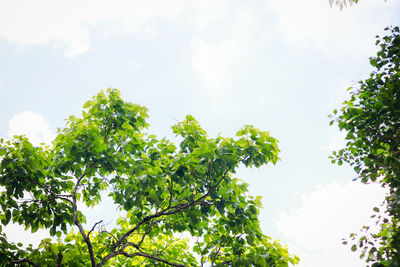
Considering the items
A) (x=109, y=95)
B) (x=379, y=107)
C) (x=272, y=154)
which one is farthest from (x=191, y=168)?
(x=379, y=107)

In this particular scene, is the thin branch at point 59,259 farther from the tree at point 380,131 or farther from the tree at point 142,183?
the tree at point 380,131

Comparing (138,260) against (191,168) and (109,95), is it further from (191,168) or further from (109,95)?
(109,95)

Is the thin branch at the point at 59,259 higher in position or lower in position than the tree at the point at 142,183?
lower

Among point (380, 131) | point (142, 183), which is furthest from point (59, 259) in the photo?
point (380, 131)

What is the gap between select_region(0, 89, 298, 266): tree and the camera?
759cm

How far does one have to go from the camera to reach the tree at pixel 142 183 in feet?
24.9

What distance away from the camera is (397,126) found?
23.6ft

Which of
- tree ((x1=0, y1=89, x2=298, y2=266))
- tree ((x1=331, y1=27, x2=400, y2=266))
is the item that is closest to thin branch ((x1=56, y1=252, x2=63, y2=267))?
tree ((x1=0, y1=89, x2=298, y2=266))

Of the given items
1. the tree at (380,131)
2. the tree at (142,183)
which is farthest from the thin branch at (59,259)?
the tree at (380,131)

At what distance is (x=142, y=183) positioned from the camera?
719 cm

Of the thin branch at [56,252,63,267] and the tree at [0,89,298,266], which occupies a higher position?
the tree at [0,89,298,266]

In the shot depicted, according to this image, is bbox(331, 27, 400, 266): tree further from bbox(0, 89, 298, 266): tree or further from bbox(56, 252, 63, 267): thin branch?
bbox(56, 252, 63, 267): thin branch

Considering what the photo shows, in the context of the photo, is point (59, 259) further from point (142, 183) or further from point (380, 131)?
point (380, 131)

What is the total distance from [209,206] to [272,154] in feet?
7.51
